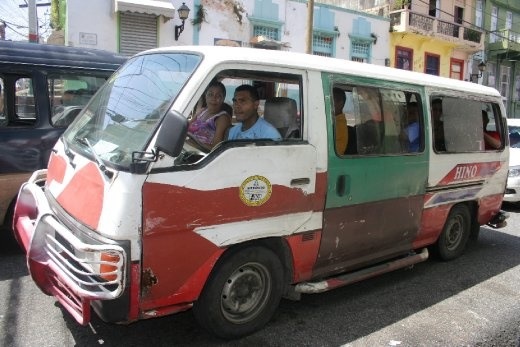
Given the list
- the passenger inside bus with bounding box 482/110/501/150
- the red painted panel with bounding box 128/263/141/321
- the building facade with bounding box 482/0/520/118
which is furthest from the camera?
the building facade with bounding box 482/0/520/118

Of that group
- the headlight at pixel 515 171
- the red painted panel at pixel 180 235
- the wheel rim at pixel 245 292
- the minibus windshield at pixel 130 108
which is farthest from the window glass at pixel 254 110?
the headlight at pixel 515 171

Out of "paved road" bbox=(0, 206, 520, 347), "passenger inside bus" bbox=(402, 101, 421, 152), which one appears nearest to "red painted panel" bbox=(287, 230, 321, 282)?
"paved road" bbox=(0, 206, 520, 347)

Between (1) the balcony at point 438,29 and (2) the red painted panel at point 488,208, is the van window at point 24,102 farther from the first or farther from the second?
(1) the balcony at point 438,29

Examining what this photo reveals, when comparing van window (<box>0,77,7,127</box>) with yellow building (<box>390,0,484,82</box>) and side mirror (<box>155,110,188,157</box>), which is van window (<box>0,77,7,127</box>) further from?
yellow building (<box>390,0,484,82</box>)

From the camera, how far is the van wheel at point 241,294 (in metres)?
3.27

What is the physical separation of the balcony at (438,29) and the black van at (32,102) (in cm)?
1873

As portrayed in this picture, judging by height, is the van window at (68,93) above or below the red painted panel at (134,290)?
above

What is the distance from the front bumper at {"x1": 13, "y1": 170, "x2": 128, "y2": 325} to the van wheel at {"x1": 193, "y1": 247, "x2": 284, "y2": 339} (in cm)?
74

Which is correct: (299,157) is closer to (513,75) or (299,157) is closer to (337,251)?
(337,251)

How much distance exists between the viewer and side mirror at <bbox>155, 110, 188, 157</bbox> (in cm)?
274

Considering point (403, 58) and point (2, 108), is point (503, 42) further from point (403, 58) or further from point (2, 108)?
point (2, 108)

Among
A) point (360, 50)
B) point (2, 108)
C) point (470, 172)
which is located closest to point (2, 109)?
point (2, 108)

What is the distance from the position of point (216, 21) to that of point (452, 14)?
1608 cm

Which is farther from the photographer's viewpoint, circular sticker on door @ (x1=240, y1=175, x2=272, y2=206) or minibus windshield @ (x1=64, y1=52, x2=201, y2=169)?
circular sticker on door @ (x1=240, y1=175, x2=272, y2=206)
